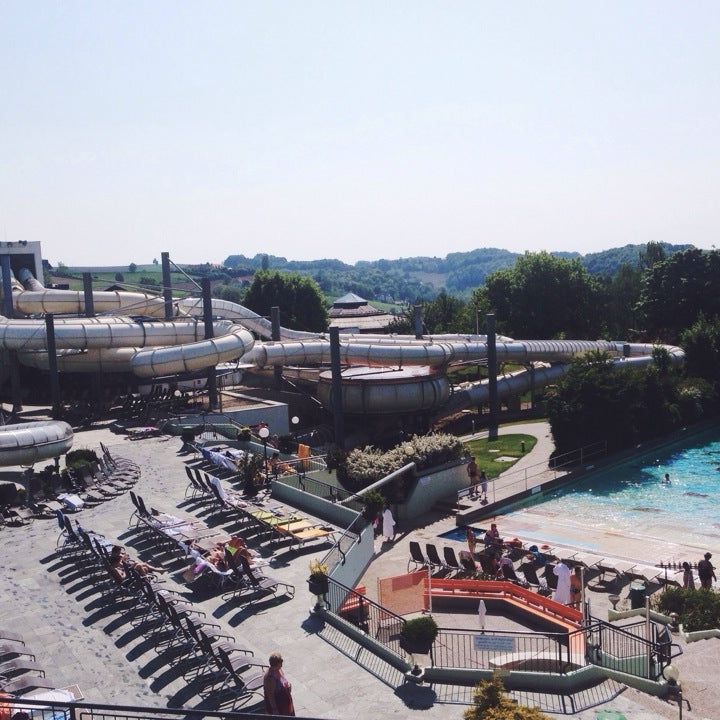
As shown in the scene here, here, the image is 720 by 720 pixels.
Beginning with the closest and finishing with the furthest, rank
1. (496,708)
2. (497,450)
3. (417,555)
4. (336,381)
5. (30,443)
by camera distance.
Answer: (496,708) → (417,555) → (30,443) → (336,381) → (497,450)

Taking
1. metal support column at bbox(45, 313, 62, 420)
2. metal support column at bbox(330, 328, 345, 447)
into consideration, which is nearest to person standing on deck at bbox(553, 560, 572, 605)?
metal support column at bbox(330, 328, 345, 447)

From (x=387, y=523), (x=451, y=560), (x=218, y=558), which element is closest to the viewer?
(x=218, y=558)

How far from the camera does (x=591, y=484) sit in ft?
115

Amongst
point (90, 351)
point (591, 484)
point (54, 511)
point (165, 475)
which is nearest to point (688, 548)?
point (591, 484)

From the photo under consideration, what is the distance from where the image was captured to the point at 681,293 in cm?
6569

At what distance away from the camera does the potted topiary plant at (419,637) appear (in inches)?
568

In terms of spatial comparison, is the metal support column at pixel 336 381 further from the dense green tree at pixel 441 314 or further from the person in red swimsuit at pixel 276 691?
the dense green tree at pixel 441 314

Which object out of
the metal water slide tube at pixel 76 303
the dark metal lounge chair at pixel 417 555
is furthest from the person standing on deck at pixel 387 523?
the metal water slide tube at pixel 76 303

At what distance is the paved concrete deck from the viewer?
1319 cm

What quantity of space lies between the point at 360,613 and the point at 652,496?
20077 mm

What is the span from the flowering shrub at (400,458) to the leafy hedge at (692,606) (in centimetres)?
1092

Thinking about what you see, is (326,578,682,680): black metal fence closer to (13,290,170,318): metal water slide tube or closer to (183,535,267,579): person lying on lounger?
(183,535,267,579): person lying on lounger

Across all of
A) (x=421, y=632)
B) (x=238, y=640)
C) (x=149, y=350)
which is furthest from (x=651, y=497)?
(x=149, y=350)

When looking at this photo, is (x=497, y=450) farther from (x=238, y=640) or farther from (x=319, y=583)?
(x=238, y=640)
